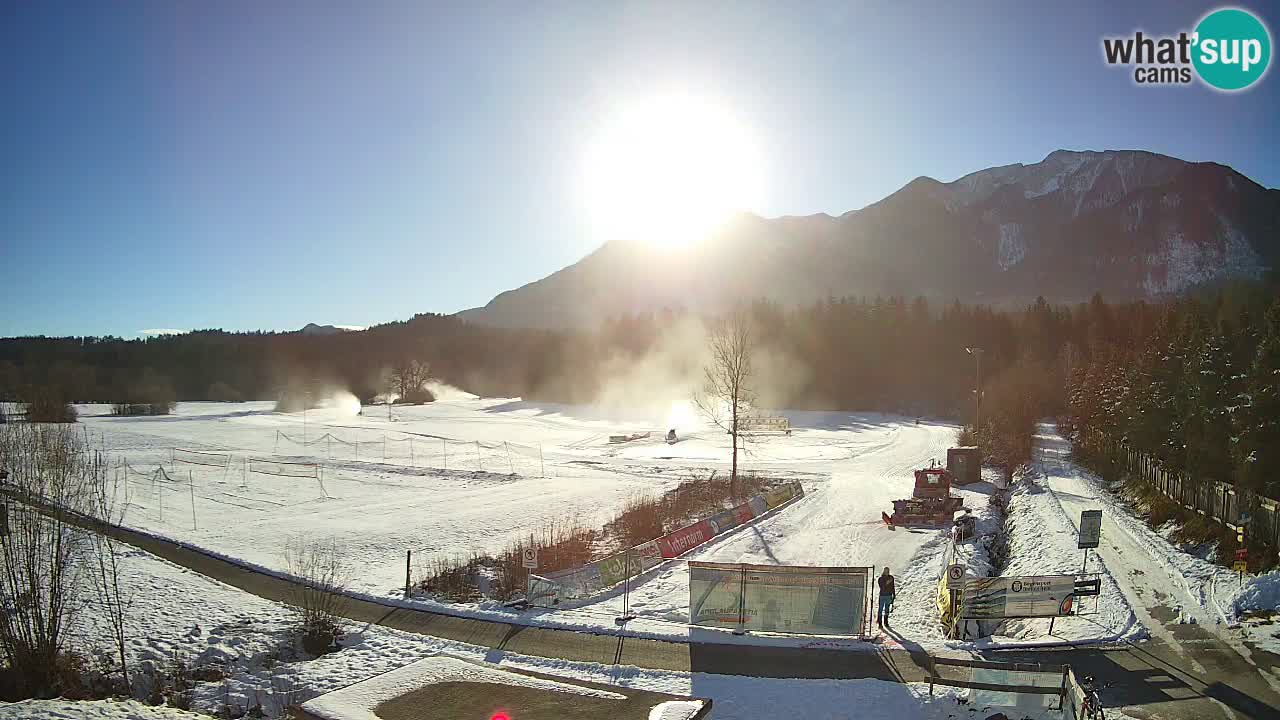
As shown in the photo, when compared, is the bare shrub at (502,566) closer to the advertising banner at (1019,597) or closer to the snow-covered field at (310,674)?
the snow-covered field at (310,674)

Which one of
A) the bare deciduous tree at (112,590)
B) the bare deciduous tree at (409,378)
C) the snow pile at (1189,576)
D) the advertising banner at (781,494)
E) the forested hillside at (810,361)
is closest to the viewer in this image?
the bare deciduous tree at (112,590)

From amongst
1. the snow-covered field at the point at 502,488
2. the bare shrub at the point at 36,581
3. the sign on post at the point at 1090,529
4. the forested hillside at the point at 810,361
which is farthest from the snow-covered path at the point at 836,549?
the forested hillside at the point at 810,361

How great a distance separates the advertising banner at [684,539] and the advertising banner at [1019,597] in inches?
419

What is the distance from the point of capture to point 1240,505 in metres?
22.3

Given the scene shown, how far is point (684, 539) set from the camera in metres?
26.4

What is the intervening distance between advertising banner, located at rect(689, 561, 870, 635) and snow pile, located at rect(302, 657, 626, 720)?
5959 millimetres

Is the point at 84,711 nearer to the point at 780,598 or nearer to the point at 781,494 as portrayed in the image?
the point at 780,598

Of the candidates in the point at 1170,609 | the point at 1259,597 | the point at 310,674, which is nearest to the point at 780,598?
the point at 1170,609

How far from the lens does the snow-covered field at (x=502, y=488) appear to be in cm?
2473

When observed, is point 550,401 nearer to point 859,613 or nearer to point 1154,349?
point 1154,349

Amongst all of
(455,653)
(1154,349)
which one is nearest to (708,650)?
Answer: (455,653)

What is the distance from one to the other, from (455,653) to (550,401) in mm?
103091

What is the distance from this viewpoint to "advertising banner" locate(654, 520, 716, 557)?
2523 centimetres

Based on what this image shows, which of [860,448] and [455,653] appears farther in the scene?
[860,448]
